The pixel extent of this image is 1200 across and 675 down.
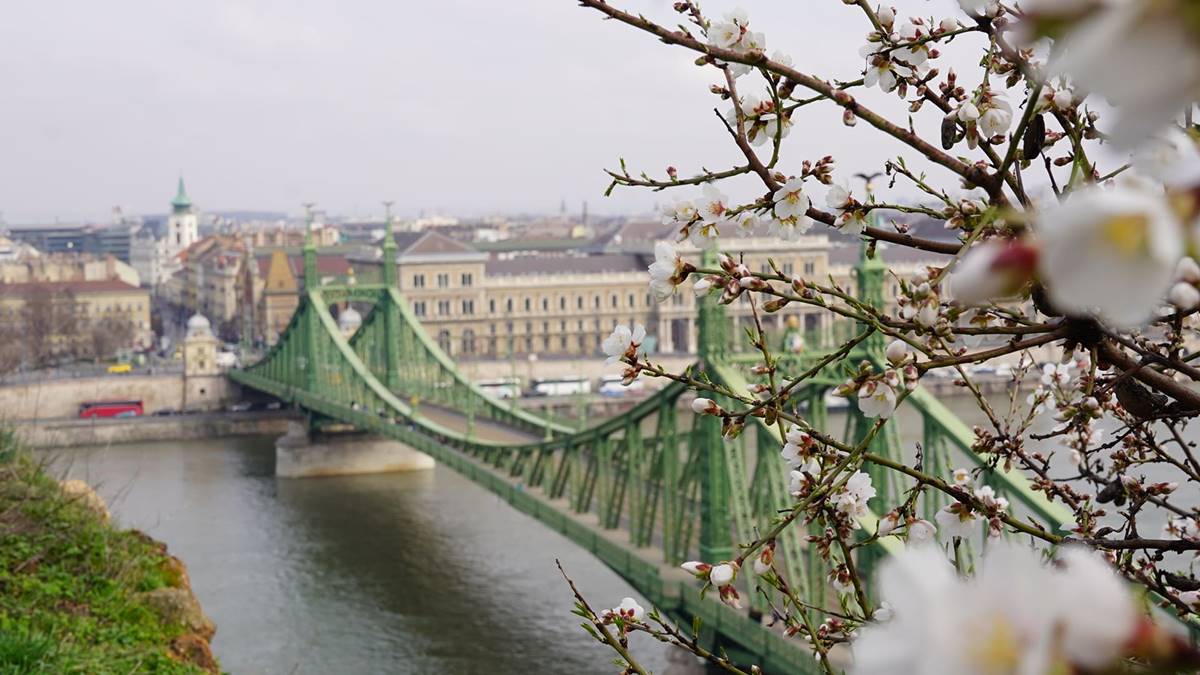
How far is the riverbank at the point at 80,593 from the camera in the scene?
26.4 feet

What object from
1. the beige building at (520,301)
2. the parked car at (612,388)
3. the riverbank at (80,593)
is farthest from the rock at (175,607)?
the beige building at (520,301)

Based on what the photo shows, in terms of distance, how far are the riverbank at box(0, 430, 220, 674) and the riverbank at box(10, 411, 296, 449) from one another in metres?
25.0

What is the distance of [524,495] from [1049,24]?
18.4m

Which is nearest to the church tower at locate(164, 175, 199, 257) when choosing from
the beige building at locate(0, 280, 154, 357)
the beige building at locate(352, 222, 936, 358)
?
the beige building at locate(0, 280, 154, 357)

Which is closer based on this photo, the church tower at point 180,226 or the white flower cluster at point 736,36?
the white flower cluster at point 736,36

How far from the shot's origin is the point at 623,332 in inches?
101

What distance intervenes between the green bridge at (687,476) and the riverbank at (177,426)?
10.2 m

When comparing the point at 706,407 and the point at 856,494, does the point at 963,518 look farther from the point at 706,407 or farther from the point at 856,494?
the point at 706,407

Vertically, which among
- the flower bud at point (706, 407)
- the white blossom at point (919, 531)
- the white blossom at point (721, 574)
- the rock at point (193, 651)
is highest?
Answer: the flower bud at point (706, 407)

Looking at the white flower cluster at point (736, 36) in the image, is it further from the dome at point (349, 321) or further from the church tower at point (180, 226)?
A: the church tower at point (180, 226)

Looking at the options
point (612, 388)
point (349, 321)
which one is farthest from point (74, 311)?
point (612, 388)

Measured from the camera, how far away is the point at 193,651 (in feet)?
33.7

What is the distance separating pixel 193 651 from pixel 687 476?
5.46 meters

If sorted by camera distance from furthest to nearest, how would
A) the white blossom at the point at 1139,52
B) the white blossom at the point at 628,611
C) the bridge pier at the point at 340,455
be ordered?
the bridge pier at the point at 340,455
the white blossom at the point at 628,611
the white blossom at the point at 1139,52
